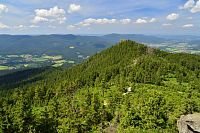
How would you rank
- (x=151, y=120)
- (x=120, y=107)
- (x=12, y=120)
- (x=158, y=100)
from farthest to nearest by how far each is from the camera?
(x=120, y=107)
(x=158, y=100)
(x=151, y=120)
(x=12, y=120)

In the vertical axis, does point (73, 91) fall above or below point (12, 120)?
below

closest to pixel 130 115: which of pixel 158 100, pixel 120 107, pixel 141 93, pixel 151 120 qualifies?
pixel 151 120

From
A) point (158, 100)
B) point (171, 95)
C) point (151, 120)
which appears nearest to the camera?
point (151, 120)

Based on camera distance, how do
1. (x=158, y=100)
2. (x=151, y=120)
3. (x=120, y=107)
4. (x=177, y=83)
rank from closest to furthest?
(x=151, y=120) → (x=158, y=100) → (x=120, y=107) → (x=177, y=83)

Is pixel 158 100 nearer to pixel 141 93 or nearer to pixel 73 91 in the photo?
pixel 141 93

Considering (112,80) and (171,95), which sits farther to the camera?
(112,80)

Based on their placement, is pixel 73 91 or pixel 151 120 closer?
pixel 151 120

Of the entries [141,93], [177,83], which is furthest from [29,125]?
[177,83]

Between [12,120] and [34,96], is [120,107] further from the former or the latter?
[34,96]

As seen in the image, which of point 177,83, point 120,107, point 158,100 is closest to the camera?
point 158,100
